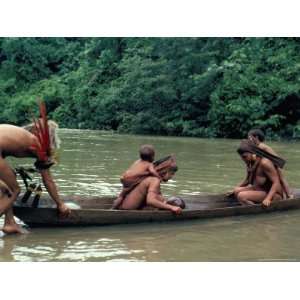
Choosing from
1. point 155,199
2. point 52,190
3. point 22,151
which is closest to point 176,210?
point 155,199

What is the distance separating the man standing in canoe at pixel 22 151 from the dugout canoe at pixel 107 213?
19 cm

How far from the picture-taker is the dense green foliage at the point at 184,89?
22.8 meters

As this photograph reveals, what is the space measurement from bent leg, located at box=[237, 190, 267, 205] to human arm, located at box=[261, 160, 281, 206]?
148 mm

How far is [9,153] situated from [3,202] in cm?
50

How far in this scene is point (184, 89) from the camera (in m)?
25.1

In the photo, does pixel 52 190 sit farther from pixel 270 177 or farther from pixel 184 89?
pixel 184 89

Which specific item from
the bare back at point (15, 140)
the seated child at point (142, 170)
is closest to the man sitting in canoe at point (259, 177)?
the seated child at point (142, 170)

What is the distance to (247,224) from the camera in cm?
702

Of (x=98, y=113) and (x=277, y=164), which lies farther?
(x=98, y=113)

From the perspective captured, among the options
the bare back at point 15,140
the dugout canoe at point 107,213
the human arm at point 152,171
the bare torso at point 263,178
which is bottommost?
the dugout canoe at point 107,213

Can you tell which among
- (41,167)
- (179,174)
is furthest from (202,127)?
(41,167)

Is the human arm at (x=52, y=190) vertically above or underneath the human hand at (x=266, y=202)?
above

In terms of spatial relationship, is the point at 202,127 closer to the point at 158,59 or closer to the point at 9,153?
the point at 158,59

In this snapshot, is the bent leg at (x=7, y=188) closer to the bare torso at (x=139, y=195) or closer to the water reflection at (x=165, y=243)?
the water reflection at (x=165, y=243)
